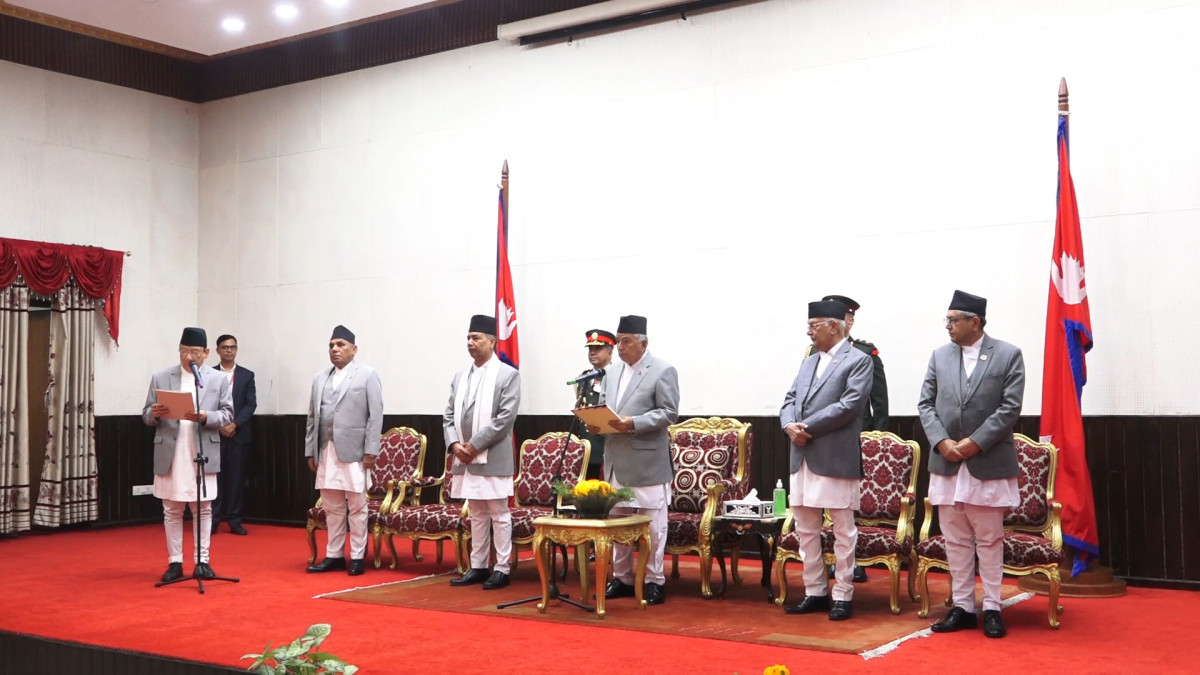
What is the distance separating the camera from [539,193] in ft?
30.0

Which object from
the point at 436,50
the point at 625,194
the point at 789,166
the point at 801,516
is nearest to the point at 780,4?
the point at 789,166

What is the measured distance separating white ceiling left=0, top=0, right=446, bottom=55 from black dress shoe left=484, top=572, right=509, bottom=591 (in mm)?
4650

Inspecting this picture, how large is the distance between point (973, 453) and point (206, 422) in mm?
4486

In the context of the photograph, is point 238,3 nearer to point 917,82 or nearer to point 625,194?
point 625,194

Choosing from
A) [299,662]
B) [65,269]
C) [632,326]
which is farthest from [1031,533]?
[65,269]

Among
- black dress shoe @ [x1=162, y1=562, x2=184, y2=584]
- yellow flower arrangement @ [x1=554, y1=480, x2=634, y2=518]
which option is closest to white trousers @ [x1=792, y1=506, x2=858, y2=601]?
yellow flower arrangement @ [x1=554, y1=480, x2=634, y2=518]

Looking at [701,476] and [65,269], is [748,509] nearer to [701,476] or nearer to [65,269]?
[701,476]

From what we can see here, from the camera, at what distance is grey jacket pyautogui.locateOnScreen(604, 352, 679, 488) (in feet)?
20.1

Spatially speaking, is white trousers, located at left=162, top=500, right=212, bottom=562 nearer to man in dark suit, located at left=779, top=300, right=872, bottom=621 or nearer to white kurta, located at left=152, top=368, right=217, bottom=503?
white kurta, located at left=152, top=368, right=217, bottom=503

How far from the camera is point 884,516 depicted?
20.6 ft

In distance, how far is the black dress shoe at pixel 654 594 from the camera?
609cm

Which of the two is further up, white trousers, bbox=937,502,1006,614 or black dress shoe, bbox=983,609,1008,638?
white trousers, bbox=937,502,1006,614

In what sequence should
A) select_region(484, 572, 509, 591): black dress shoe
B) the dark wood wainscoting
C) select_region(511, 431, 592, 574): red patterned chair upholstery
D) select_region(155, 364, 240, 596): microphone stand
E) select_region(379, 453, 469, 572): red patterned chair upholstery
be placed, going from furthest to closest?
select_region(511, 431, 592, 574): red patterned chair upholstery, select_region(379, 453, 469, 572): red patterned chair upholstery, select_region(155, 364, 240, 596): microphone stand, select_region(484, 572, 509, 591): black dress shoe, the dark wood wainscoting

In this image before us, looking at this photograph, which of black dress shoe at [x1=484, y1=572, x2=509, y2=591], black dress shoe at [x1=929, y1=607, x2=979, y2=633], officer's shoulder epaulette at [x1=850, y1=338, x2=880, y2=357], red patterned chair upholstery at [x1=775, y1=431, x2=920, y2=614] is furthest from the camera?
officer's shoulder epaulette at [x1=850, y1=338, x2=880, y2=357]
